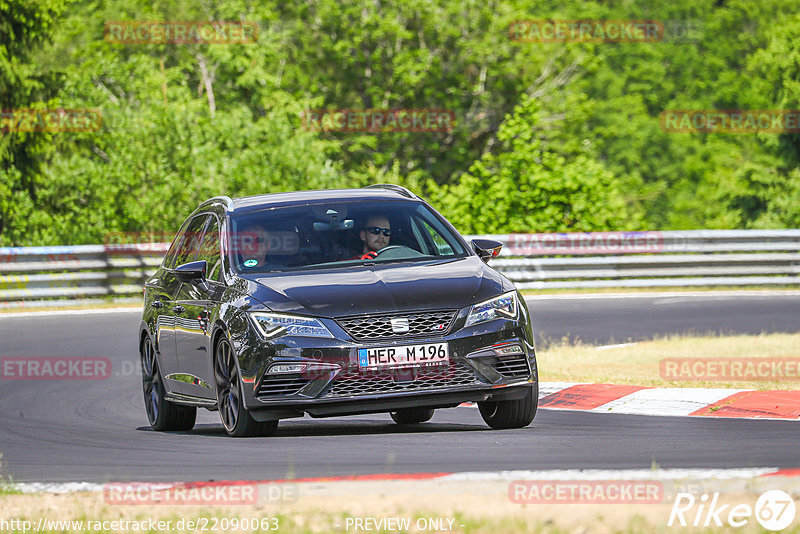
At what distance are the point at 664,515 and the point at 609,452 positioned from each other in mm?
2316

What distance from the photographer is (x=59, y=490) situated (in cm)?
726

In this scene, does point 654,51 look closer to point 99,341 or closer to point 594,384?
point 99,341

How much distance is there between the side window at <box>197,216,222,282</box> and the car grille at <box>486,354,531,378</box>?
1938mm

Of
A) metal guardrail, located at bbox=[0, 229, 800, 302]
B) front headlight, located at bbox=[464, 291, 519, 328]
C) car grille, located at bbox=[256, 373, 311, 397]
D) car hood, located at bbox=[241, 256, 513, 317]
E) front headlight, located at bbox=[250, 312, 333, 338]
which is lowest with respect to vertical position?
metal guardrail, located at bbox=[0, 229, 800, 302]

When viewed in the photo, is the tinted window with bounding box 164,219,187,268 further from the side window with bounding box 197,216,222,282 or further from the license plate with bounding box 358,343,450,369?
the license plate with bounding box 358,343,450,369

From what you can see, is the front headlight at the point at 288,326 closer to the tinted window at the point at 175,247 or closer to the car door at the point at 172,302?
the car door at the point at 172,302

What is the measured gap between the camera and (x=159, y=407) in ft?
35.2

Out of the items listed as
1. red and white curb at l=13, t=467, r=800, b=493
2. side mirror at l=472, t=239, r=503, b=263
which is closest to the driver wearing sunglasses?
side mirror at l=472, t=239, r=503, b=263

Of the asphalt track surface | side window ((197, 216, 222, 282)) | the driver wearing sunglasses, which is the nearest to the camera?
the asphalt track surface

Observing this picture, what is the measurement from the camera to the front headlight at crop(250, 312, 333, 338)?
8.45 metres

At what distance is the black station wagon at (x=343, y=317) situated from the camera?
8.46 metres

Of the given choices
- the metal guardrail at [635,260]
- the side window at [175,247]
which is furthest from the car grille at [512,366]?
the metal guardrail at [635,260]

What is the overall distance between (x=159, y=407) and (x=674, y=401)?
3.80 metres

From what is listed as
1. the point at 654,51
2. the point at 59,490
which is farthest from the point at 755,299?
the point at 654,51
